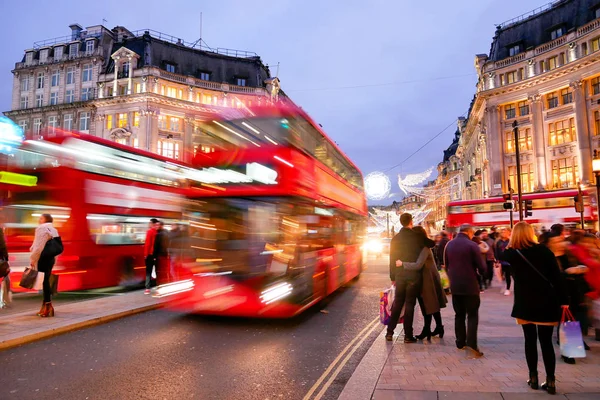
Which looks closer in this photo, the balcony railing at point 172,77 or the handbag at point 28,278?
the handbag at point 28,278

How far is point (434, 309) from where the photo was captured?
6.31 meters

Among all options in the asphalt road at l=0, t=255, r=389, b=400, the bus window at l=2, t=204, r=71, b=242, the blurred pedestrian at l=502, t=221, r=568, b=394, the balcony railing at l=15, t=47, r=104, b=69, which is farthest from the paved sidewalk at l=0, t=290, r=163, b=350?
the balcony railing at l=15, t=47, r=104, b=69

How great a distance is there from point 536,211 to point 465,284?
25551 mm

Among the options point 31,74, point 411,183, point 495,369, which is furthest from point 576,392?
point 31,74

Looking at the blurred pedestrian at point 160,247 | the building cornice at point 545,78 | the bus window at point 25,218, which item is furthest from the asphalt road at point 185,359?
the building cornice at point 545,78

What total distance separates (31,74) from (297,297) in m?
53.4

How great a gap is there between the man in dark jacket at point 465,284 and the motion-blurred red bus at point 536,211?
68.4 ft

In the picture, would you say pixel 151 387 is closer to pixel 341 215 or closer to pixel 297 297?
pixel 297 297

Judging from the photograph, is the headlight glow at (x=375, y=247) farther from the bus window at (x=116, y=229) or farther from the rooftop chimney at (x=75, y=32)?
the rooftop chimney at (x=75, y=32)

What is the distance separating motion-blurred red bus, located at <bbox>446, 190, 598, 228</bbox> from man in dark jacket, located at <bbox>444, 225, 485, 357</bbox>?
20.9 metres

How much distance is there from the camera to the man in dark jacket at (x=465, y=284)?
5.64 metres

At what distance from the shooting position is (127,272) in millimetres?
12211

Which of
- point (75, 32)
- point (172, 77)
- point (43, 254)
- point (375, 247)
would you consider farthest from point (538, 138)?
point (75, 32)

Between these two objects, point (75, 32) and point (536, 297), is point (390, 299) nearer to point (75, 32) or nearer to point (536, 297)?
point (536, 297)
